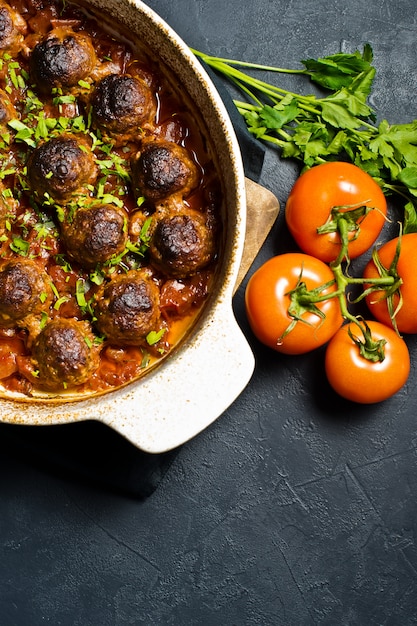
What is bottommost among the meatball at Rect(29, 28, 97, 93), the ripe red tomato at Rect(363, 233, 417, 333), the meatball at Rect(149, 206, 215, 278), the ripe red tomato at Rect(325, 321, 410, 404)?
the ripe red tomato at Rect(325, 321, 410, 404)

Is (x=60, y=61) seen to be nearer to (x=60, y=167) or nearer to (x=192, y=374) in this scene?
(x=60, y=167)

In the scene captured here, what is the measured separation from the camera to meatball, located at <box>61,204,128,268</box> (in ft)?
9.56

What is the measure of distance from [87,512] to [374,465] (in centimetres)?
155

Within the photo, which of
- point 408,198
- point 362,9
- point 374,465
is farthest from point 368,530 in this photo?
point 362,9

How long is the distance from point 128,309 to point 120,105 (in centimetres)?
86

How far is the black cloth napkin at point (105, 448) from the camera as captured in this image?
3.49 metres

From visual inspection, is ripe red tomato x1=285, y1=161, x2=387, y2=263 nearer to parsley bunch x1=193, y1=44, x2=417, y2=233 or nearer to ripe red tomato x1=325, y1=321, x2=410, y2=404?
parsley bunch x1=193, y1=44, x2=417, y2=233

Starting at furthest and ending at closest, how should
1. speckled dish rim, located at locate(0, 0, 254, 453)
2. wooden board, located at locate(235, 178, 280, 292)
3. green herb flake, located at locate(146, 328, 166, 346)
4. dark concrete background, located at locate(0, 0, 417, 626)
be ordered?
dark concrete background, located at locate(0, 0, 417, 626)
wooden board, located at locate(235, 178, 280, 292)
green herb flake, located at locate(146, 328, 166, 346)
speckled dish rim, located at locate(0, 0, 254, 453)

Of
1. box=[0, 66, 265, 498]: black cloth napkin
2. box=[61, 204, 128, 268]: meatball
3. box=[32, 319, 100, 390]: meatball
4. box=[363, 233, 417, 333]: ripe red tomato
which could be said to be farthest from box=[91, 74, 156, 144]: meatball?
box=[363, 233, 417, 333]: ripe red tomato

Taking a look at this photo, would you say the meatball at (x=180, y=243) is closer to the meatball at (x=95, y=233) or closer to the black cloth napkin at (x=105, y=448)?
the meatball at (x=95, y=233)

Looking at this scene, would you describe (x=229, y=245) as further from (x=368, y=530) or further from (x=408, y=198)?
(x=368, y=530)

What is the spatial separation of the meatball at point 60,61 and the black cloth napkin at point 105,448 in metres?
0.76

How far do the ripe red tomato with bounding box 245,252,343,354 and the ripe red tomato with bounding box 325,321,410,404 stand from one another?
4.0 inches

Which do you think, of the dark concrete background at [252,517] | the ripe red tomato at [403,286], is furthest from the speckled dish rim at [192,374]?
the ripe red tomato at [403,286]
